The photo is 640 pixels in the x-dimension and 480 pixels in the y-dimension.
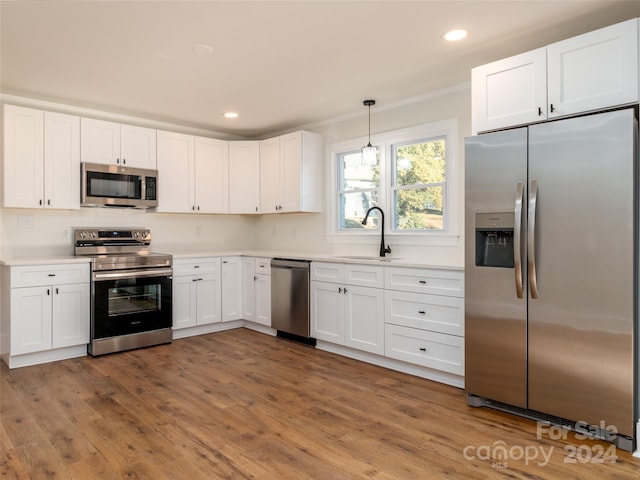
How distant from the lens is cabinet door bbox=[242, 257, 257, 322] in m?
4.95

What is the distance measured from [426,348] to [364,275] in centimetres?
82

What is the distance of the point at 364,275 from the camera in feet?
12.4

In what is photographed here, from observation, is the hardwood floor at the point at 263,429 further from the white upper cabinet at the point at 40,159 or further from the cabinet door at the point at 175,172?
the cabinet door at the point at 175,172

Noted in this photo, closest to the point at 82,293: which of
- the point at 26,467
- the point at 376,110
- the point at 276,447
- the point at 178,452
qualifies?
the point at 26,467

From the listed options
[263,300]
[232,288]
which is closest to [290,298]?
[263,300]

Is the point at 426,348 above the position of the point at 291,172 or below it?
below

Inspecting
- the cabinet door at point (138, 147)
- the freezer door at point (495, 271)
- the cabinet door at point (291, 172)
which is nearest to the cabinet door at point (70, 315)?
the cabinet door at point (138, 147)

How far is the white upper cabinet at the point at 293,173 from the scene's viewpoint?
482 centimetres

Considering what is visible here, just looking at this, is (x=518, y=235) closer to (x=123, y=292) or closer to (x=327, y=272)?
(x=327, y=272)

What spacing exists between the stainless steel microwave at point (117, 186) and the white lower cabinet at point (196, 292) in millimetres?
782

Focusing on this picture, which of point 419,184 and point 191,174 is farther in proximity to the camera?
point 191,174

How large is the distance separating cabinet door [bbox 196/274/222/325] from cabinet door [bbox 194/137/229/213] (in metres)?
0.86

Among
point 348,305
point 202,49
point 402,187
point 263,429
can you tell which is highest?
point 202,49

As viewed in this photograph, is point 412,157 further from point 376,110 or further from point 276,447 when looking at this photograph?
point 276,447
